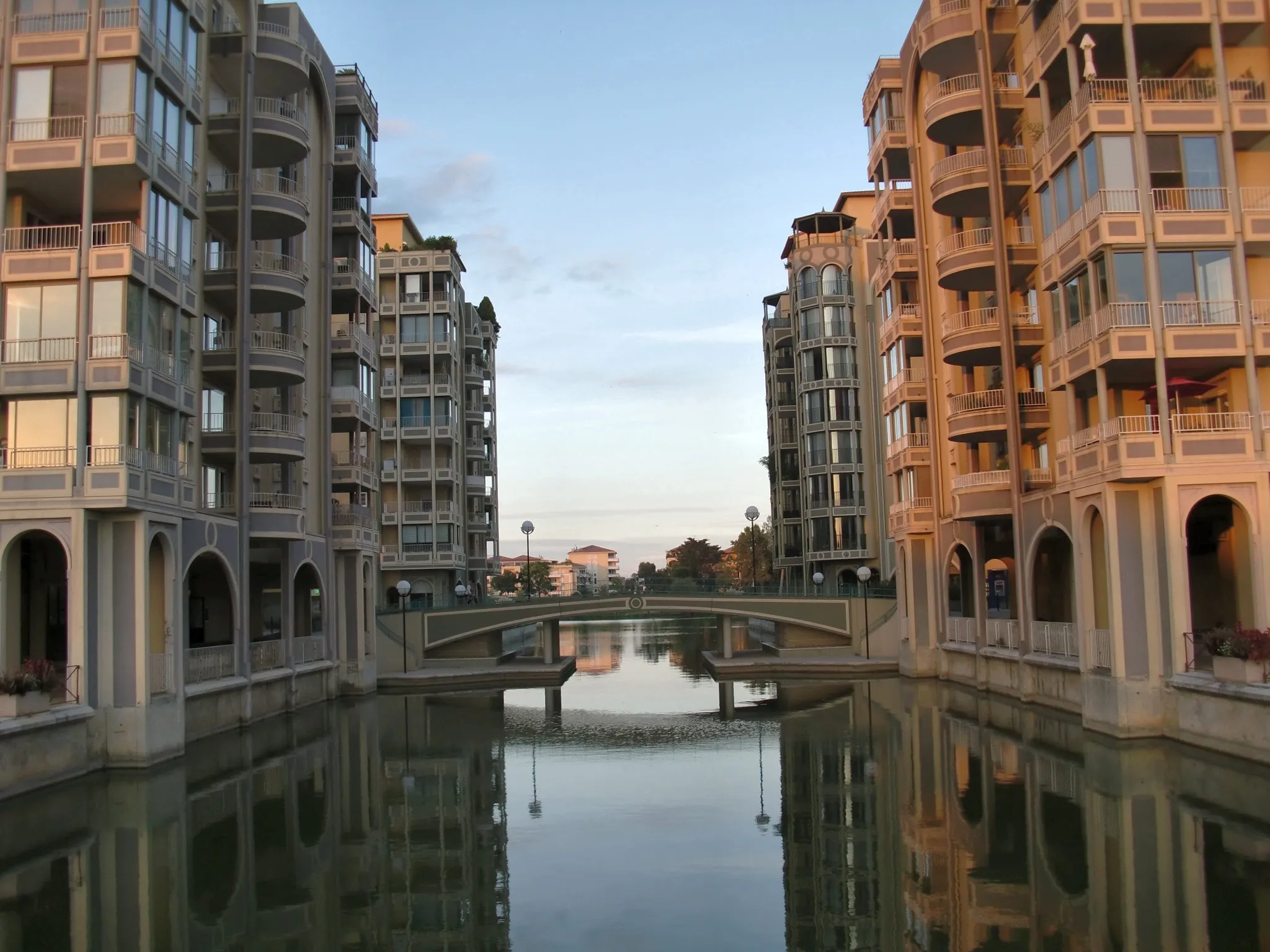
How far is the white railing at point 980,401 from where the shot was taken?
33.9 m

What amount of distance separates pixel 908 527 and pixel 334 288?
2326cm

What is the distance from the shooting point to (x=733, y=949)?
40.4 feet

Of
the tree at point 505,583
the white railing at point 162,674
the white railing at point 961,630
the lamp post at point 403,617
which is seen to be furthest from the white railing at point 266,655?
the tree at point 505,583

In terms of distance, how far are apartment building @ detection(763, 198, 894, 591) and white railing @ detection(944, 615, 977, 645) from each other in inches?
899

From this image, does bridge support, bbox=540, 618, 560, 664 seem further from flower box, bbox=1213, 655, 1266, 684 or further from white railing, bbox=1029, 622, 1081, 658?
flower box, bbox=1213, 655, 1266, 684

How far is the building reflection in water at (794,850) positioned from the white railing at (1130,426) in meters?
6.60

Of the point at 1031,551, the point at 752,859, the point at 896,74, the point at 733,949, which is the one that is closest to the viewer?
the point at 733,949

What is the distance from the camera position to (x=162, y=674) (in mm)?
26266

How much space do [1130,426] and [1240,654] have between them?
5597 mm

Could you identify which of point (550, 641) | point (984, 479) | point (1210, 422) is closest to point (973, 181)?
point (984, 479)

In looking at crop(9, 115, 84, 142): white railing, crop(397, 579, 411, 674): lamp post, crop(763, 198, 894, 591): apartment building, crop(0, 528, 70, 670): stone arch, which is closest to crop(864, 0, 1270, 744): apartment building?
crop(9, 115, 84, 142): white railing

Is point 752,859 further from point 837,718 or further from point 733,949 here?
point 837,718

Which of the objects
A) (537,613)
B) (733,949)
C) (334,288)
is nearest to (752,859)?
(733,949)

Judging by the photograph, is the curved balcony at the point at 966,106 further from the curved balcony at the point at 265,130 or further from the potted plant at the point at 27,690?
the potted plant at the point at 27,690
